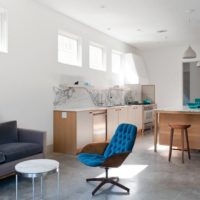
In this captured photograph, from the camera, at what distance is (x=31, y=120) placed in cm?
483

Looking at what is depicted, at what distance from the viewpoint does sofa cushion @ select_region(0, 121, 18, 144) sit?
154 inches

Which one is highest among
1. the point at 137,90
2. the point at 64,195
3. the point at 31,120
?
the point at 137,90

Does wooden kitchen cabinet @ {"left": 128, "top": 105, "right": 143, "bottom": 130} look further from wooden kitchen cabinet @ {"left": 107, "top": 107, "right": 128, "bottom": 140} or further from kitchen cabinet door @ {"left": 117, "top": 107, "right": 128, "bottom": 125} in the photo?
wooden kitchen cabinet @ {"left": 107, "top": 107, "right": 128, "bottom": 140}

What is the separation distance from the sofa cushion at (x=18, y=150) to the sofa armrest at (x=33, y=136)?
92mm

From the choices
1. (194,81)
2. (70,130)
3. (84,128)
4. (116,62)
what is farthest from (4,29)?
(194,81)

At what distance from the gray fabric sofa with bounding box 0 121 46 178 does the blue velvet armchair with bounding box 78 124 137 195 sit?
877 mm

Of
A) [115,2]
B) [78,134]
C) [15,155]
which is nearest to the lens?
[15,155]

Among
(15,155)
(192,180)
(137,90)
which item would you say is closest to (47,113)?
(15,155)

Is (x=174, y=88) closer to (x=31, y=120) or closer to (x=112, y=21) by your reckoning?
(x=112, y=21)

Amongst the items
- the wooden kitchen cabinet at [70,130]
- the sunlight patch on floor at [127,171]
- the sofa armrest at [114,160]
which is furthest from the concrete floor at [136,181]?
the sofa armrest at [114,160]

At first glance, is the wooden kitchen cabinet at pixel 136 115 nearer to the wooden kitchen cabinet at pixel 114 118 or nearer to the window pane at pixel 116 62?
the wooden kitchen cabinet at pixel 114 118

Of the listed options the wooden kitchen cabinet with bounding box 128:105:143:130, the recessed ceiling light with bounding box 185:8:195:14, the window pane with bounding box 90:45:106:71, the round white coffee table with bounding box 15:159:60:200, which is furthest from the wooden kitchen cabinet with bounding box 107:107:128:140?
the round white coffee table with bounding box 15:159:60:200

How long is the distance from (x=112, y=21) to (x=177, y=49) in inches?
143

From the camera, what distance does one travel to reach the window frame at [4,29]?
4.33 metres
